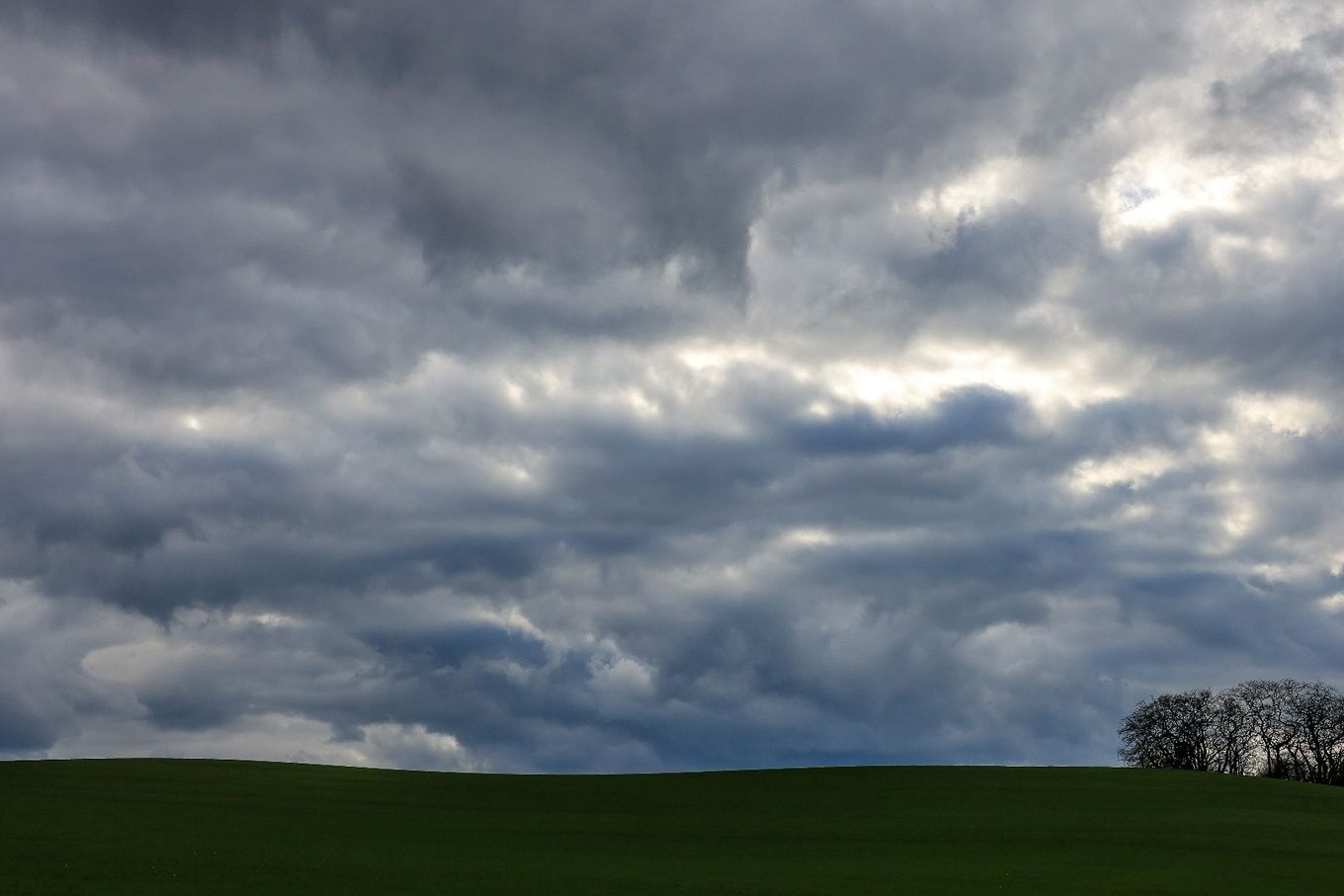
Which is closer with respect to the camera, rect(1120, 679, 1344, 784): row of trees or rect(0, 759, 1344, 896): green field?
rect(0, 759, 1344, 896): green field

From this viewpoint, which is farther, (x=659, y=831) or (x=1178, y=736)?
(x=1178, y=736)

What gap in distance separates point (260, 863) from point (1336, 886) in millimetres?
33637

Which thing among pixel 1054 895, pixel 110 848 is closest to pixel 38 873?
pixel 110 848

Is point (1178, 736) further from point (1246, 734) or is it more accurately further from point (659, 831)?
point (659, 831)

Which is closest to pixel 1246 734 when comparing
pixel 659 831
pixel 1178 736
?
pixel 1178 736

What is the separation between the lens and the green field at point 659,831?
36.1m

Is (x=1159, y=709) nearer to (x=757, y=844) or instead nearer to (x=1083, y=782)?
(x=1083, y=782)

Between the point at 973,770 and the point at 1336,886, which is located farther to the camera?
the point at 973,770

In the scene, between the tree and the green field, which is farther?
the tree

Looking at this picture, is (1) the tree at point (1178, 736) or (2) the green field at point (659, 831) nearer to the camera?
(2) the green field at point (659, 831)

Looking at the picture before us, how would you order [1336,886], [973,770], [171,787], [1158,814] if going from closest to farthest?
[1336,886]
[1158,814]
[171,787]
[973,770]

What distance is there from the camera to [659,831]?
50.6 m

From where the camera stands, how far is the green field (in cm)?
3612

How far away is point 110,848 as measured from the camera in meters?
38.9
